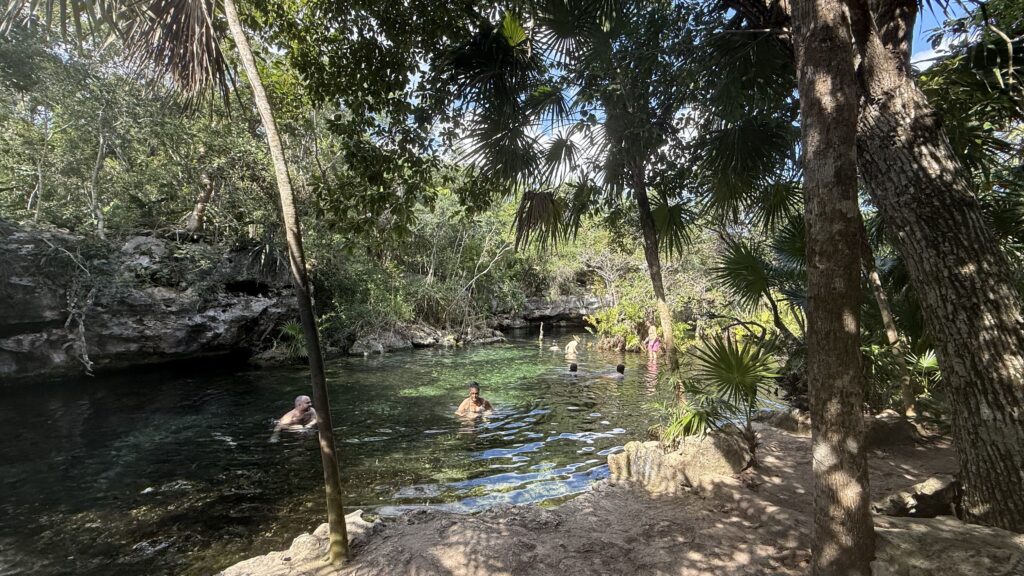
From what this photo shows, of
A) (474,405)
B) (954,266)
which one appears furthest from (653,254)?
(474,405)

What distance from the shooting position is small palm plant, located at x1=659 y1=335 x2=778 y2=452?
186 inches

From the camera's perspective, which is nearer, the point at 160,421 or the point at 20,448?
the point at 20,448

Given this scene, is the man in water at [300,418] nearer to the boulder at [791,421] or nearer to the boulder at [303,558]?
the boulder at [303,558]

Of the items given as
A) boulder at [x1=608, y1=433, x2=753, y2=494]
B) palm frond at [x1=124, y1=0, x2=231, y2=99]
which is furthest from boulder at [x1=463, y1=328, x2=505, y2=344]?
palm frond at [x1=124, y1=0, x2=231, y2=99]

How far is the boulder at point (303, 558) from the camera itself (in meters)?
3.60

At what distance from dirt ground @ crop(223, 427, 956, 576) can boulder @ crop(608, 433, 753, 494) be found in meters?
0.15

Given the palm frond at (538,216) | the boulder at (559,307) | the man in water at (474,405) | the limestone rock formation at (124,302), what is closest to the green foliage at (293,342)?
the limestone rock formation at (124,302)

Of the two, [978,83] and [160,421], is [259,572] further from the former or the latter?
[160,421]

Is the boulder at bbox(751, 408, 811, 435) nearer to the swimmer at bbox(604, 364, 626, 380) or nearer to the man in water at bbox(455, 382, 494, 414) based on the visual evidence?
the man in water at bbox(455, 382, 494, 414)

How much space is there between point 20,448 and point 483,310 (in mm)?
20537

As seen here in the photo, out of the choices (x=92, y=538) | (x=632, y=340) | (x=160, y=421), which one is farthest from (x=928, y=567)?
(x=632, y=340)

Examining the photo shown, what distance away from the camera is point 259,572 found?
12.1 ft

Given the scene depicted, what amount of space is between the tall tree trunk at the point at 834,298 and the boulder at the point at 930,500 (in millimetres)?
1296

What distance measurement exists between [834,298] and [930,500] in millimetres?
2126
